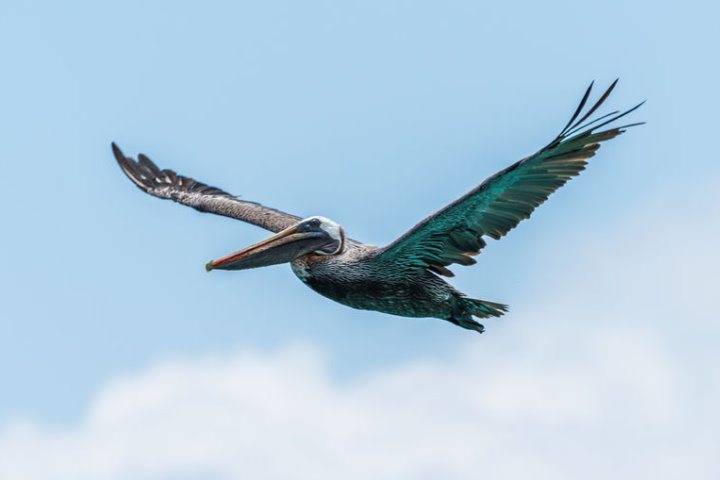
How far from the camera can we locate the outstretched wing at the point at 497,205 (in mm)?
12844

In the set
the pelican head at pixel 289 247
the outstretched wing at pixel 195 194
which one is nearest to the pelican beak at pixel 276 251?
the pelican head at pixel 289 247

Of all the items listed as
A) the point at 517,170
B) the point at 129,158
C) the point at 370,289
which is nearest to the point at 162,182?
the point at 129,158

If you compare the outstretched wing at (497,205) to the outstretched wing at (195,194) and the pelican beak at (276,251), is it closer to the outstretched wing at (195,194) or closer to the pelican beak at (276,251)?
the pelican beak at (276,251)

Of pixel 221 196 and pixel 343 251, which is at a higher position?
pixel 221 196

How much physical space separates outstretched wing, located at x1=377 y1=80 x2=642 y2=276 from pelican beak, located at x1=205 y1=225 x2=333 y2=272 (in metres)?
1.02

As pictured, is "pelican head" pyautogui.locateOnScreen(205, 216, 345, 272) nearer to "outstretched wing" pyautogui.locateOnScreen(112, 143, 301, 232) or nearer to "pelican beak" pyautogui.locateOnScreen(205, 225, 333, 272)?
"pelican beak" pyautogui.locateOnScreen(205, 225, 333, 272)

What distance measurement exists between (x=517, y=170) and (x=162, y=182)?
25.5ft

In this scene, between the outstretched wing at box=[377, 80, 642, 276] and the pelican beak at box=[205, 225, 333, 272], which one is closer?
the outstretched wing at box=[377, 80, 642, 276]

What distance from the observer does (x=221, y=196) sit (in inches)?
749

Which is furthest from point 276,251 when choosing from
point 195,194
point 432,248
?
point 195,194

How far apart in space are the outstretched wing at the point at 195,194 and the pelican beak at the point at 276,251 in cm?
202

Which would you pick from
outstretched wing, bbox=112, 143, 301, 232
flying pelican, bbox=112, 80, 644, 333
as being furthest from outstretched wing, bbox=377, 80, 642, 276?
outstretched wing, bbox=112, 143, 301, 232

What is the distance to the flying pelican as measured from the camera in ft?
42.5

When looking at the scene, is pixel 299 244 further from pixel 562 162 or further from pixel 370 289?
pixel 562 162
